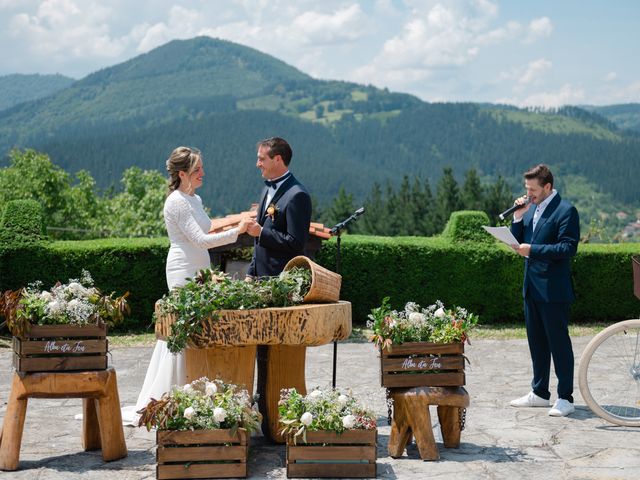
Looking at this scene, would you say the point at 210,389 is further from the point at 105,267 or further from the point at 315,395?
the point at 105,267

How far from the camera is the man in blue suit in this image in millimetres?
7359

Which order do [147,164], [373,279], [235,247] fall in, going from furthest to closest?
1. [147,164]
2. [373,279]
3. [235,247]

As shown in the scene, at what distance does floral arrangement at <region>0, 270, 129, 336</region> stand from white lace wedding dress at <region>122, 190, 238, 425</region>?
32.6 inches

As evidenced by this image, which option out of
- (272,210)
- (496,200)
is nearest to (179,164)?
(272,210)

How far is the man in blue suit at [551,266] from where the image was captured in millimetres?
7359

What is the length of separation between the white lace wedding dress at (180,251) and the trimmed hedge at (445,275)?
273 inches

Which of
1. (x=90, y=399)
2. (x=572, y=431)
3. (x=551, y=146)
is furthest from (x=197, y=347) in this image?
(x=551, y=146)

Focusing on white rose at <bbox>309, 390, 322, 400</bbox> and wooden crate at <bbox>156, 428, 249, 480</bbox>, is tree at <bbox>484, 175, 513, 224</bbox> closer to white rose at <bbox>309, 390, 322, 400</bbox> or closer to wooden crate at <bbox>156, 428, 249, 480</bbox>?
white rose at <bbox>309, 390, 322, 400</bbox>

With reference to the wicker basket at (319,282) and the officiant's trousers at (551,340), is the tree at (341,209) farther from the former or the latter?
the wicker basket at (319,282)

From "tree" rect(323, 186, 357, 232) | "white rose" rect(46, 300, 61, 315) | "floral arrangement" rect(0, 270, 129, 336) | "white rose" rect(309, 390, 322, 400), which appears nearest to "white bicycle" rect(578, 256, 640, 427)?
"white rose" rect(309, 390, 322, 400)

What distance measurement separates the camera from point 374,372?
386 inches

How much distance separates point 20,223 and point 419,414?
8.81m

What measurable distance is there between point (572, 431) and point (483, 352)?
4.44 metres

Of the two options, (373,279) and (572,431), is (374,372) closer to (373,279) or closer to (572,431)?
(572,431)
